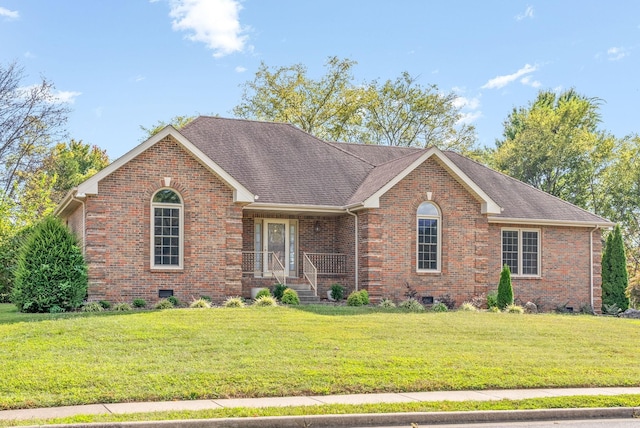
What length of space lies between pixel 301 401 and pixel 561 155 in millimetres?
39340

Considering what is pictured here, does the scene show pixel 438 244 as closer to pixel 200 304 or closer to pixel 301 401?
pixel 200 304

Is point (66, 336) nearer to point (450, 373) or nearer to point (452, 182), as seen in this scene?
point (450, 373)

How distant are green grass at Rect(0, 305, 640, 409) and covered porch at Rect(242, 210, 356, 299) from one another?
5879 millimetres

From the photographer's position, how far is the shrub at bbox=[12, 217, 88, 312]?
21.1 metres

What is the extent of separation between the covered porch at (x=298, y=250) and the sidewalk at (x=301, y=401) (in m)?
13.6

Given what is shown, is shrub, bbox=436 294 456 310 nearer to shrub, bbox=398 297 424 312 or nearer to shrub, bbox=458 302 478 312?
shrub, bbox=458 302 478 312

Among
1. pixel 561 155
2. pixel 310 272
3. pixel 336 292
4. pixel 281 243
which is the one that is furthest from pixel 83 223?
pixel 561 155

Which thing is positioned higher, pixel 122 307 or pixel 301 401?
pixel 122 307

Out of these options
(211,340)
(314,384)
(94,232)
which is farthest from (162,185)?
(314,384)

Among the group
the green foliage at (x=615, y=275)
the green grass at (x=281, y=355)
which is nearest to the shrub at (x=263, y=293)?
the green grass at (x=281, y=355)

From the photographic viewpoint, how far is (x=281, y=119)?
5138 centimetres

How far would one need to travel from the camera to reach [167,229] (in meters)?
23.8

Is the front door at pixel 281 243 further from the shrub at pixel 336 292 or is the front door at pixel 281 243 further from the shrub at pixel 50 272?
the shrub at pixel 50 272

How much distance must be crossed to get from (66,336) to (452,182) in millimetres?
14888
